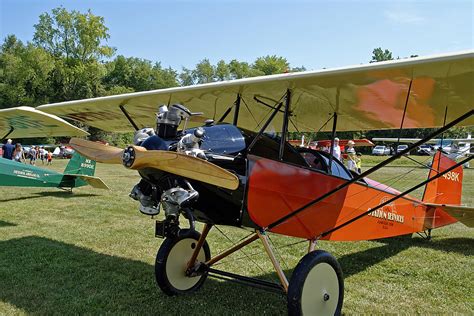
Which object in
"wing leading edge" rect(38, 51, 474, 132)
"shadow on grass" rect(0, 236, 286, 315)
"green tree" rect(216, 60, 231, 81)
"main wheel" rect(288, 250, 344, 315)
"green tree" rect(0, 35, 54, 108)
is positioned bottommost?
"shadow on grass" rect(0, 236, 286, 315)

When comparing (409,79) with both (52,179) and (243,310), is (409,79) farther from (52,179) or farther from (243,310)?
(52,179)

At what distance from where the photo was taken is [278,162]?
383 centimetres

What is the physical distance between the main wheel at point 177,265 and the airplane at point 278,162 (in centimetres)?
1

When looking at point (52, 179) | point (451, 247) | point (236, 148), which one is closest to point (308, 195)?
point (236, 148)

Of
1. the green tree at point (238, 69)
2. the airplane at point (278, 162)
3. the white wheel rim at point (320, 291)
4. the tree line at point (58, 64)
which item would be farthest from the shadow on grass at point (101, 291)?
the green tree at point (238, 69)

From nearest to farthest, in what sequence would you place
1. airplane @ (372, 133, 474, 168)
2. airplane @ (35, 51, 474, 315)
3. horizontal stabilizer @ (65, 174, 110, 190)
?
airplane @ (35, 51, 474, 315) → airplane @ (372, 133, 474, 168) → horizontal stabilizer @ (65, 174, 110, 190)

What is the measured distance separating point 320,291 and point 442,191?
497 cm

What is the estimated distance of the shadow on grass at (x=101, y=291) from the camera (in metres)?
4.06

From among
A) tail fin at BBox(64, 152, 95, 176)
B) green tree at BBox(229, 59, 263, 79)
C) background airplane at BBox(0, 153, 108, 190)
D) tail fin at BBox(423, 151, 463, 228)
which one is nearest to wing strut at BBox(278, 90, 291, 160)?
tail fin at BBox(423, 151, 463, 228)

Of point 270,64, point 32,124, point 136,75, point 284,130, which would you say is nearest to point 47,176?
point 32,124

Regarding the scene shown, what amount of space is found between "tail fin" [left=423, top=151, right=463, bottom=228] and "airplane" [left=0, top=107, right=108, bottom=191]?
5.61m

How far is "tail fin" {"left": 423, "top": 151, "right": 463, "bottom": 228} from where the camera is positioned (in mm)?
6902

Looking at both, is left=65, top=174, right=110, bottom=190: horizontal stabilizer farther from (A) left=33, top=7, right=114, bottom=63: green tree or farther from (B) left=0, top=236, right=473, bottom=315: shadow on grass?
(A) left=33, top=7, right=114, bottom=63: green tree

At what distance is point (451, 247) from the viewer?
271 inches
